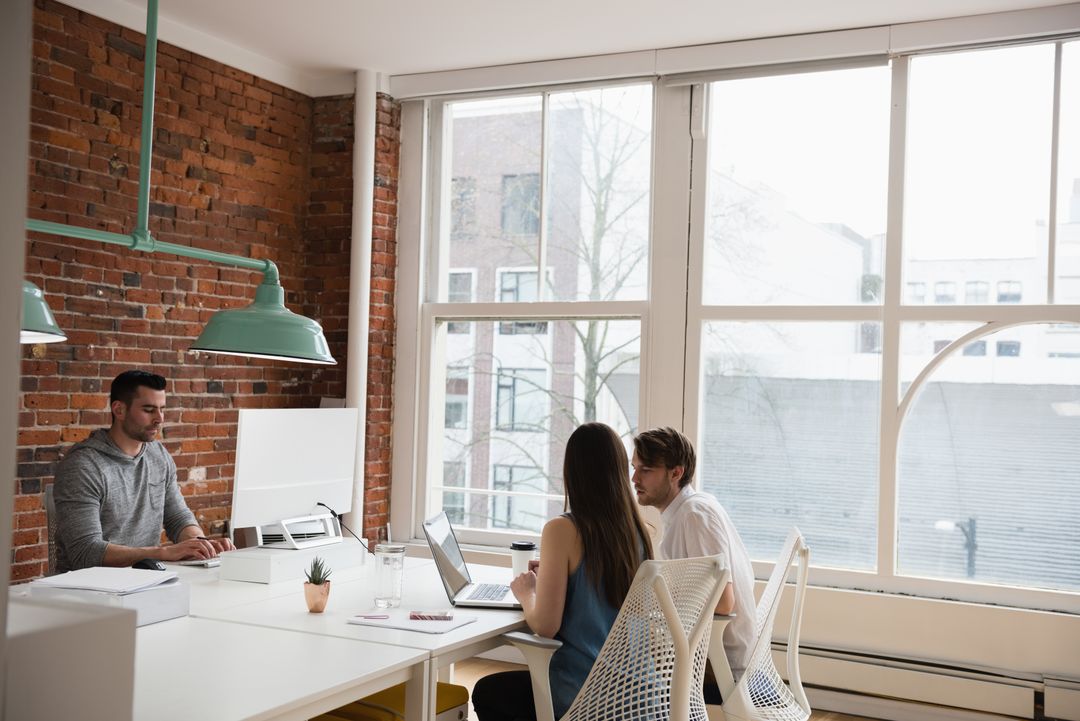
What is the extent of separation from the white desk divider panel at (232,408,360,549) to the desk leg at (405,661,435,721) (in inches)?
34.9

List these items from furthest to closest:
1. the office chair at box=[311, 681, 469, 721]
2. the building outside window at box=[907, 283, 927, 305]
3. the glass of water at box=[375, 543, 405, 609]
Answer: the building outside window at box=[907, 283, 927, 305] < the glass of water at box=[375, 543, 405, 609] < the office chair at box=[311, 681, 469, 721]

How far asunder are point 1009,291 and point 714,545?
2.14 meters

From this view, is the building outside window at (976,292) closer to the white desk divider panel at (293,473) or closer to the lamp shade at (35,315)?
the white desk divider panel at (293,473)

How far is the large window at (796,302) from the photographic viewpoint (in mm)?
4355

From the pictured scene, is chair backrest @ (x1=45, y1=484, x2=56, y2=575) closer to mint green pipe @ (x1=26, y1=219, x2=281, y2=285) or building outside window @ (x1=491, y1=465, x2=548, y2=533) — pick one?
mint green pipe @ (x1=26, y1=219, x2=281, y2=285)

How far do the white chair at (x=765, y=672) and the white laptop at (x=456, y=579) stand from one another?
638 mm

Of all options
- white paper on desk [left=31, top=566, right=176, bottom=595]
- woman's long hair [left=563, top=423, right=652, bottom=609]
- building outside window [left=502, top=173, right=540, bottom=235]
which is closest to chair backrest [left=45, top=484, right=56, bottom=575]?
white paper on desk [left=31, top=566, right=176, bottom=595]

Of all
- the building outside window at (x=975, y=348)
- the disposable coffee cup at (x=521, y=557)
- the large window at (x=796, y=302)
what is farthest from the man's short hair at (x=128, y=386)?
the building outside window at (x=975, y=348)

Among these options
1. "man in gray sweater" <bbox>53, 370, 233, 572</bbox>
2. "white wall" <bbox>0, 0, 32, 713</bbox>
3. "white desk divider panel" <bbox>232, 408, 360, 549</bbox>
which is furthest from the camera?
"man in gray sweater" <bbox>53, 370, 233, 572</bbox>

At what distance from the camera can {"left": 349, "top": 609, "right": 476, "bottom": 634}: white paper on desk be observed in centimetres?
279

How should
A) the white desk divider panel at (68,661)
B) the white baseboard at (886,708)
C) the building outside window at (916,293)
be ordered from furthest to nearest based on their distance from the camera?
the building outside window at (916,293), the white baseboard at (886,708), the white desk divider panel at (68,661)

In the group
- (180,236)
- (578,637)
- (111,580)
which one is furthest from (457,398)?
(111,580)

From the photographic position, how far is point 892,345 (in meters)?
4.51

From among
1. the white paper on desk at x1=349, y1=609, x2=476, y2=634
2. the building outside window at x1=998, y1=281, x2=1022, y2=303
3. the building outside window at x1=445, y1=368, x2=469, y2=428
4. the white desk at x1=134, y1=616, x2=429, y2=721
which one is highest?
the building outside window at x1=998, y1=281, x2=1022, y2=303
